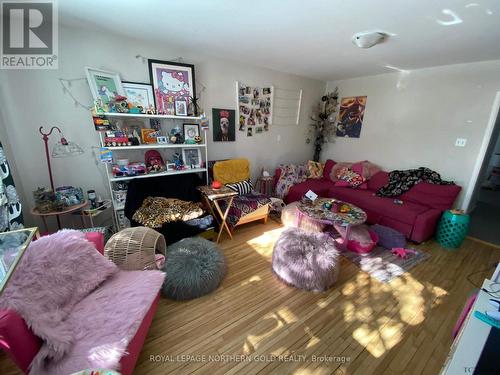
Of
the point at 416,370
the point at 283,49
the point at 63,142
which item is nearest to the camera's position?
the point at 416,370

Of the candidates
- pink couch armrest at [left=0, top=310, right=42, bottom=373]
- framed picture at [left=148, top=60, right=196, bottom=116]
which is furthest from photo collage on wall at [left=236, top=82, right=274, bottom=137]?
pink couch armrest at [left=0, top=310, right=42, bottom=373]

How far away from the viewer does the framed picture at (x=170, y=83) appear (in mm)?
2604

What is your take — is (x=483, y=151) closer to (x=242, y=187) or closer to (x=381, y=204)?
(x=381, y=204)

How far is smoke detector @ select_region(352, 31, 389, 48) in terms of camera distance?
200 centimetres

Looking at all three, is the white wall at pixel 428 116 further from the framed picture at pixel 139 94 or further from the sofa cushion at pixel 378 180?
the framed picture at pixel 139 94

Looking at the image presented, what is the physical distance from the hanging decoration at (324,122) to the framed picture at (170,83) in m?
2.70

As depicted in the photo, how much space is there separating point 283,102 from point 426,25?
7.57ft

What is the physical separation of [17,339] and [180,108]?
8.33ft

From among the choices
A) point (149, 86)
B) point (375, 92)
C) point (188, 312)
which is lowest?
point (188, 312)

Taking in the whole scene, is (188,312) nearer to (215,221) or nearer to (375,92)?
(215,221)

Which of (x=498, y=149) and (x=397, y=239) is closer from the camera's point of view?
(x=397, y=239)

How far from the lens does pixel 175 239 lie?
235 cm

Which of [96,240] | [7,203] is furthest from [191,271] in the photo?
[7,203]

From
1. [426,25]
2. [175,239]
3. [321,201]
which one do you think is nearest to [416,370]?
[321,201]
